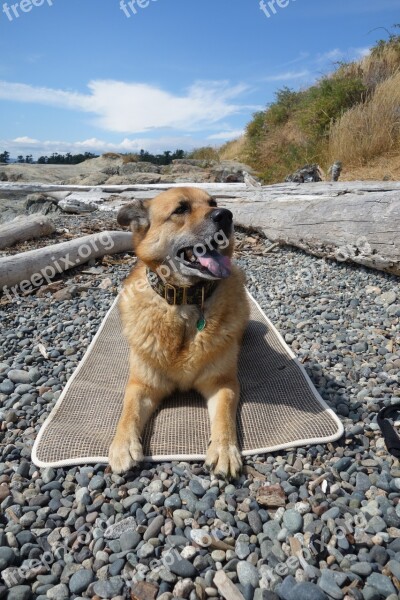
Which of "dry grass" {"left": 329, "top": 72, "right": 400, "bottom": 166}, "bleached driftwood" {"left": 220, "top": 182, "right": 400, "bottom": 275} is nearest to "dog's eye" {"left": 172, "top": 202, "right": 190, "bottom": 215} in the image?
"bleached driftwood" {"left": 220, "top": 182, "right": 400, "bottom": 275}

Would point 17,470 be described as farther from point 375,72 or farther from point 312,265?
point 375,72

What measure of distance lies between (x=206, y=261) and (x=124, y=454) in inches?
51.8

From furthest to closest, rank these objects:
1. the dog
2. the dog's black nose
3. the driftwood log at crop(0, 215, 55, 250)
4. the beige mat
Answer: the driftwood log at crop(0, 215, 55, 250) < the dog's black nose < the dog < the beige mat

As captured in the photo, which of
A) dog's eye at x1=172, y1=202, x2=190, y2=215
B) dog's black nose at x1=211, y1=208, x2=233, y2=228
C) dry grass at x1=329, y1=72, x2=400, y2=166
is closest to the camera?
dog's black nose at x1=211, y1=208, x2=233, y2=228

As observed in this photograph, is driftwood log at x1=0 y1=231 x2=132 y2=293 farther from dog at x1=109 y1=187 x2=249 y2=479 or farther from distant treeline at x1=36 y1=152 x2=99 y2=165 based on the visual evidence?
distant treeline at x1=36 y1=152 x2=99 y2=165

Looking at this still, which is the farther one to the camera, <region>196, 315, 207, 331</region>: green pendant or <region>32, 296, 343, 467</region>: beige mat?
<region>196, 315, 207, 331</region>: green pendant

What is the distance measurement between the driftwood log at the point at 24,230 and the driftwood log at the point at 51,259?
4.68 feet

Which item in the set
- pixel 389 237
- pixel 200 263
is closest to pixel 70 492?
pixel 200 263

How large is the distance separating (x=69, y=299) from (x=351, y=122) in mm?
8617

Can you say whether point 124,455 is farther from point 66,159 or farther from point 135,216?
point 66,159

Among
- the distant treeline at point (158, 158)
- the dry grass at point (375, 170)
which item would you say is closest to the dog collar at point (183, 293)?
the dry grass at point (375, 170)

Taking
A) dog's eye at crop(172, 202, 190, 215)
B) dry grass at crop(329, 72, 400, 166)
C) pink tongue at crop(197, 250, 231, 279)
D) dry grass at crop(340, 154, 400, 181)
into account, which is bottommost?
pink tongue at crop(197, 250, 231, 279)

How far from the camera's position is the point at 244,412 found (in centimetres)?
268

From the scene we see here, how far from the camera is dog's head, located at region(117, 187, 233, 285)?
2.76m
